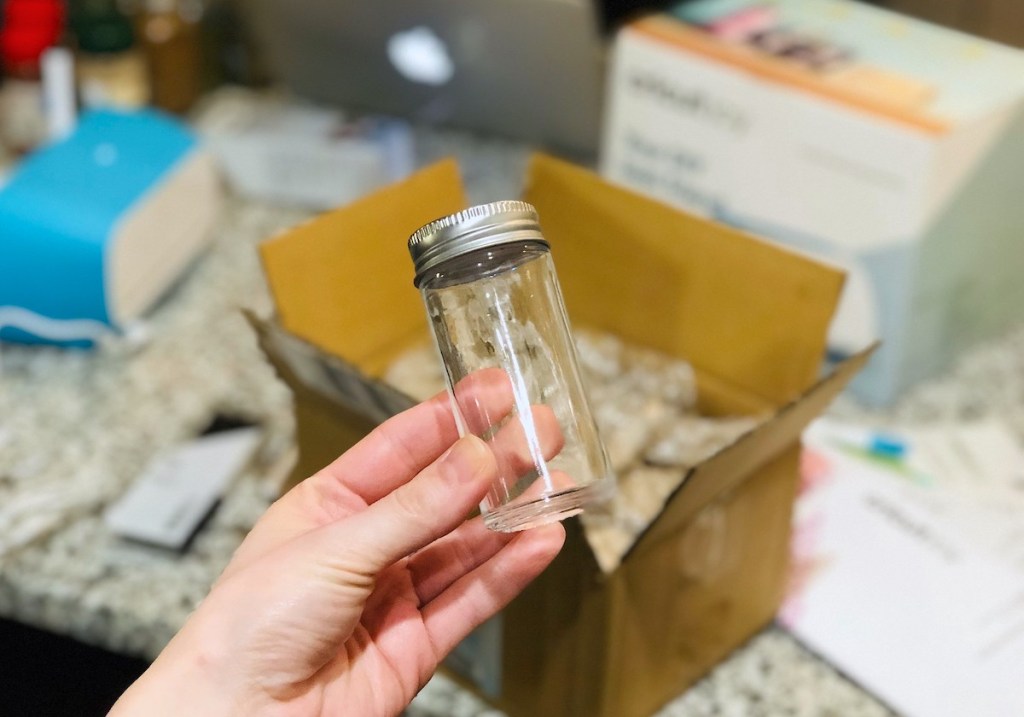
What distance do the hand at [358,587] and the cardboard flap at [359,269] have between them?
134mm

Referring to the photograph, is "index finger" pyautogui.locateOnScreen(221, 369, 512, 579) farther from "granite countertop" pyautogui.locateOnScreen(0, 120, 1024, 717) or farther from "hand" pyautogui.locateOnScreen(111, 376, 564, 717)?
"granite countertop" pyautogui.locateOnScreen(0, 120, 1024, 717)

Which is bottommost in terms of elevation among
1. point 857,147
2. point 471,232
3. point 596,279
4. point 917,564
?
point 917,564

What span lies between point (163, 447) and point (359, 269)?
300 mm

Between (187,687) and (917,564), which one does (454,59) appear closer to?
(917,564)

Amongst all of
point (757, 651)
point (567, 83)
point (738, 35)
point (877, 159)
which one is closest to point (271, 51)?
point (567, 83)

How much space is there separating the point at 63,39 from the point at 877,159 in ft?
3.16

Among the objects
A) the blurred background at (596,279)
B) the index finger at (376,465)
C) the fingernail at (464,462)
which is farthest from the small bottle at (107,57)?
the fingernail at (464,462)

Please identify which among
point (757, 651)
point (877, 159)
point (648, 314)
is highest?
point (877, 159)

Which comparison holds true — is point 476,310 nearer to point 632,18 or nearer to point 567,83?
point 632,18

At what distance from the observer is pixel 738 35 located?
993 millimetres

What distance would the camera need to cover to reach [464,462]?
52 cm

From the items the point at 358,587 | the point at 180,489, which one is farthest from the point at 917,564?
the point at 180,489

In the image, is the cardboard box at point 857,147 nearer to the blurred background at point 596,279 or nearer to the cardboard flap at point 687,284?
the blurred background at point 596,279

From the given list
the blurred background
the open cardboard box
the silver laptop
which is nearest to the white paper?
the blurred background
